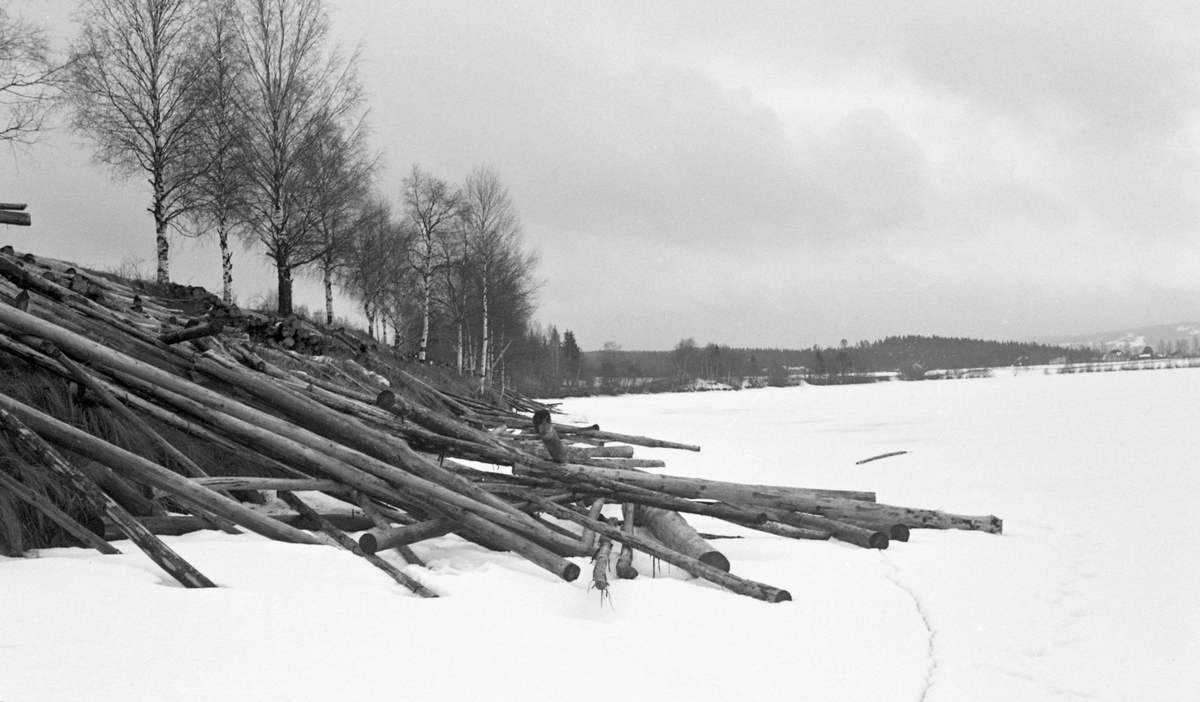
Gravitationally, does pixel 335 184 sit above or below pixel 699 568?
above

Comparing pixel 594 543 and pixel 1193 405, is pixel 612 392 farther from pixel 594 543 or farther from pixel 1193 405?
pixel 594 543

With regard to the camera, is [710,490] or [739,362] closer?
[710,490]

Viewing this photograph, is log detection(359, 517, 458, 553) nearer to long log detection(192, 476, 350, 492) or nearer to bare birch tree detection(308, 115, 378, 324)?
long log detection(192, 476, 350, 492)

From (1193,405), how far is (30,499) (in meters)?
22.3

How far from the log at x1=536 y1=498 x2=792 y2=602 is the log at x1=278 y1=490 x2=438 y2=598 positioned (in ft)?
4.36

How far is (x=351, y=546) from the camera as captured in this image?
4.29 meters

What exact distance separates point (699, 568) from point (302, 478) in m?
2.75

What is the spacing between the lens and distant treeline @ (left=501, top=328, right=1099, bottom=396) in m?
65.2

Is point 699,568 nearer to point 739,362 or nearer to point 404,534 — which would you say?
point 404,534

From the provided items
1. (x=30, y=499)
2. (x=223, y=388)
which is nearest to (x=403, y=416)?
(x=223, y=388)

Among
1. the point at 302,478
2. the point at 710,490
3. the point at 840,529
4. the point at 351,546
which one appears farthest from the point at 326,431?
the point at 840,529

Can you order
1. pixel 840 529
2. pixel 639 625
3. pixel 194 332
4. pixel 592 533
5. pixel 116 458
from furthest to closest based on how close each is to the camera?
1. pixel 840 529
2. pixel 194 332
3. pixel 592 533
4. pixel 116 458
5. pixel 639 625

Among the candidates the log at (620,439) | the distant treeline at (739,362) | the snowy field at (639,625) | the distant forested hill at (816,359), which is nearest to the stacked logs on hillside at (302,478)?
the snowy field at (639,625)

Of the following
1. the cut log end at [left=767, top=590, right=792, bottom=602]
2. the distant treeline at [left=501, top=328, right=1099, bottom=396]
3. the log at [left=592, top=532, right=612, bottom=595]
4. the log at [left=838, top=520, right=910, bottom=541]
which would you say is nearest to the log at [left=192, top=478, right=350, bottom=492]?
the log at [left=592, top=532, right=612, bottom=595]
